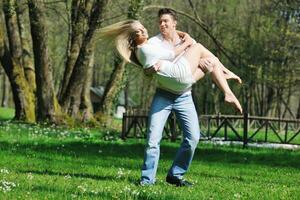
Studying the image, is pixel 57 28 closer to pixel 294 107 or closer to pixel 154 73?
pixel 294 107

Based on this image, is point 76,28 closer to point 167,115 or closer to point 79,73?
point 79,73

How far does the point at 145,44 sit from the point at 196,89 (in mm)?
61791

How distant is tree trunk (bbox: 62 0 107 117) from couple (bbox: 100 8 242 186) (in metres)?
14.9

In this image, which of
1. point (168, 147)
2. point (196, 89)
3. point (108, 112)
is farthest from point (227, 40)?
point (168, 147)

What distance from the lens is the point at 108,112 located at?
27531 millimetres

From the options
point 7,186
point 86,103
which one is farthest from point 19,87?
point 7,186

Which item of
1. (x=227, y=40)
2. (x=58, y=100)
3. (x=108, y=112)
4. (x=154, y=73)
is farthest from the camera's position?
(x=227, y=40)

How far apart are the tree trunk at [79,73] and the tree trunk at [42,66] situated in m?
0.81

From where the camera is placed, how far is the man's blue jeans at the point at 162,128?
7.72 m

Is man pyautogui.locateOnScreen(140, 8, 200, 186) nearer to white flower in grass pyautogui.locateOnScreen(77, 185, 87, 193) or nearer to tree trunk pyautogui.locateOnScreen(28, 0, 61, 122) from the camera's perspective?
white flower in grass pyautogui.locateOnScreen(77, 185, 87, 193)

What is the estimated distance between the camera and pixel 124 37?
25.9ft

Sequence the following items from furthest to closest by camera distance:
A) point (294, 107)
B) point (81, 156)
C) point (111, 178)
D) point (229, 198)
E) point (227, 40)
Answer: point (294, 107) → point (227, 40) → point (81, 156) → point (111, 178) → point (229, 198)

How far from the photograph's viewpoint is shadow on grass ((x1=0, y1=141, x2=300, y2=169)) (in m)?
13.5

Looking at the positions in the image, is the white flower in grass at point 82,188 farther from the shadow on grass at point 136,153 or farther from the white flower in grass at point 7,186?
the shadow on grass at point 136,153
